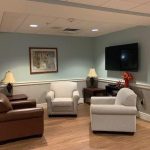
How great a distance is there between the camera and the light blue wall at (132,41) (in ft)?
14.3

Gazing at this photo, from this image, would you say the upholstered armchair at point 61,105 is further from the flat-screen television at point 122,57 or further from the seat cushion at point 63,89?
the flat-screen television at point 122,57

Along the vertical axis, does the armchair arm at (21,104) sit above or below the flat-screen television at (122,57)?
below

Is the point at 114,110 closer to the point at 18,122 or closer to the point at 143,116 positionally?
the point at 143,116

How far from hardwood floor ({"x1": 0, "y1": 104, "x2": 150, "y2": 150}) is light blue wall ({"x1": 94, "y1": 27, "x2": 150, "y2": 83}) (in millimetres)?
1191

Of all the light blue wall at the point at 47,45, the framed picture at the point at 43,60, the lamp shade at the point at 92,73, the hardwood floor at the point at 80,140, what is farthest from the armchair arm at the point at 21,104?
the lamp shade at the point at 92,73

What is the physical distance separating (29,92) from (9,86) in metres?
0.69

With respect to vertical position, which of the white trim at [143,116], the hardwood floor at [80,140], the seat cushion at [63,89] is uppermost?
the seat cushion at [63,89]

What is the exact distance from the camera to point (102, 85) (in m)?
6.06

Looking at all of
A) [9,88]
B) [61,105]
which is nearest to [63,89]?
[61,105]

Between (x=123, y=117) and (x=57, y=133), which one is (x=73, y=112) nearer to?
(x=57, y=133)

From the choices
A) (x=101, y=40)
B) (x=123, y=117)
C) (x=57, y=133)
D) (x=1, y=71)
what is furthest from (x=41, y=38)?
(x=123, y=117)

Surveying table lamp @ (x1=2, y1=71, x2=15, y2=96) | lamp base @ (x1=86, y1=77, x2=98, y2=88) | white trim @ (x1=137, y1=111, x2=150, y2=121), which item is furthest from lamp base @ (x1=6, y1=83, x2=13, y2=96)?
white trim @ (x1=137, y1=111, x2=150, y2=121)

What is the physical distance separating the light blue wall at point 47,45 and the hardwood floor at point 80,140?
2.01 meters

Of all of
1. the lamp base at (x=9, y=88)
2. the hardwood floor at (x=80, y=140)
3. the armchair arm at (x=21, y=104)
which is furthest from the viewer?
the lamp base at (x=9, y=88)
